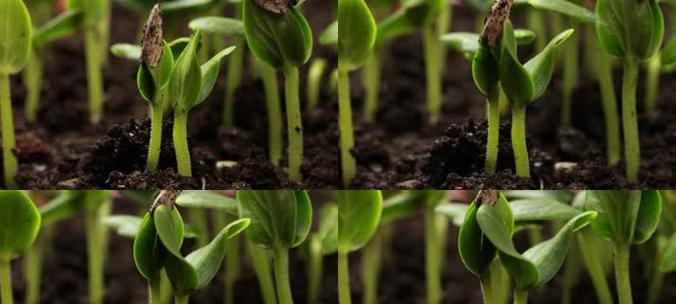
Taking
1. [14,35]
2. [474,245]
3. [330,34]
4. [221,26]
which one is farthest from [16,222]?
[474,245]

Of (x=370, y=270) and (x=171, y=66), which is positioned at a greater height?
(x=171, y=66)

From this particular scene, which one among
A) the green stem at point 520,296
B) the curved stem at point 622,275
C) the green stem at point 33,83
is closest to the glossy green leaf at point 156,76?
the green stem at point 33,83

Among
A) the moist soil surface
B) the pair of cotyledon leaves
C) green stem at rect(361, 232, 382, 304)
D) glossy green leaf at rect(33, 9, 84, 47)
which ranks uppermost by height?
glossy green leaf at rect(33, 9, 84, 47)

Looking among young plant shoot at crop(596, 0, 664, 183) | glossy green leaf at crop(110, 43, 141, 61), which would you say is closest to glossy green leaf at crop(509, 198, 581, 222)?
young plant shoot at crop(596, 0, 664, 183)

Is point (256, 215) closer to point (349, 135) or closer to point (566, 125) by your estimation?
point (349, 135)

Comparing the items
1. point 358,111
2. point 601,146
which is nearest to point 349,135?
point 358,111

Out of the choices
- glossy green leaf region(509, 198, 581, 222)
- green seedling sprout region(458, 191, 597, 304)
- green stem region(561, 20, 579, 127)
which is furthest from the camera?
green stem region(561, 20, 579, 127)

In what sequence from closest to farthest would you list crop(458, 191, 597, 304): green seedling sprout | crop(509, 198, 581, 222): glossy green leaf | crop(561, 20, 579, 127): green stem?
crop(458, 191, 597, 304): green seedling sprout → crop(509, 198, 581, 222): glossy green leaf → crop(561, 20, 579, 127): green stem

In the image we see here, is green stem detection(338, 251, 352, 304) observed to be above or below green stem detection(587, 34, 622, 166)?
below

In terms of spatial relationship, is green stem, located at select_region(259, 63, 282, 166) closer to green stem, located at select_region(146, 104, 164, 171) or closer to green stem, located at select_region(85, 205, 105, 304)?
green stem, located at select_region(146, 104, 164, 171)
